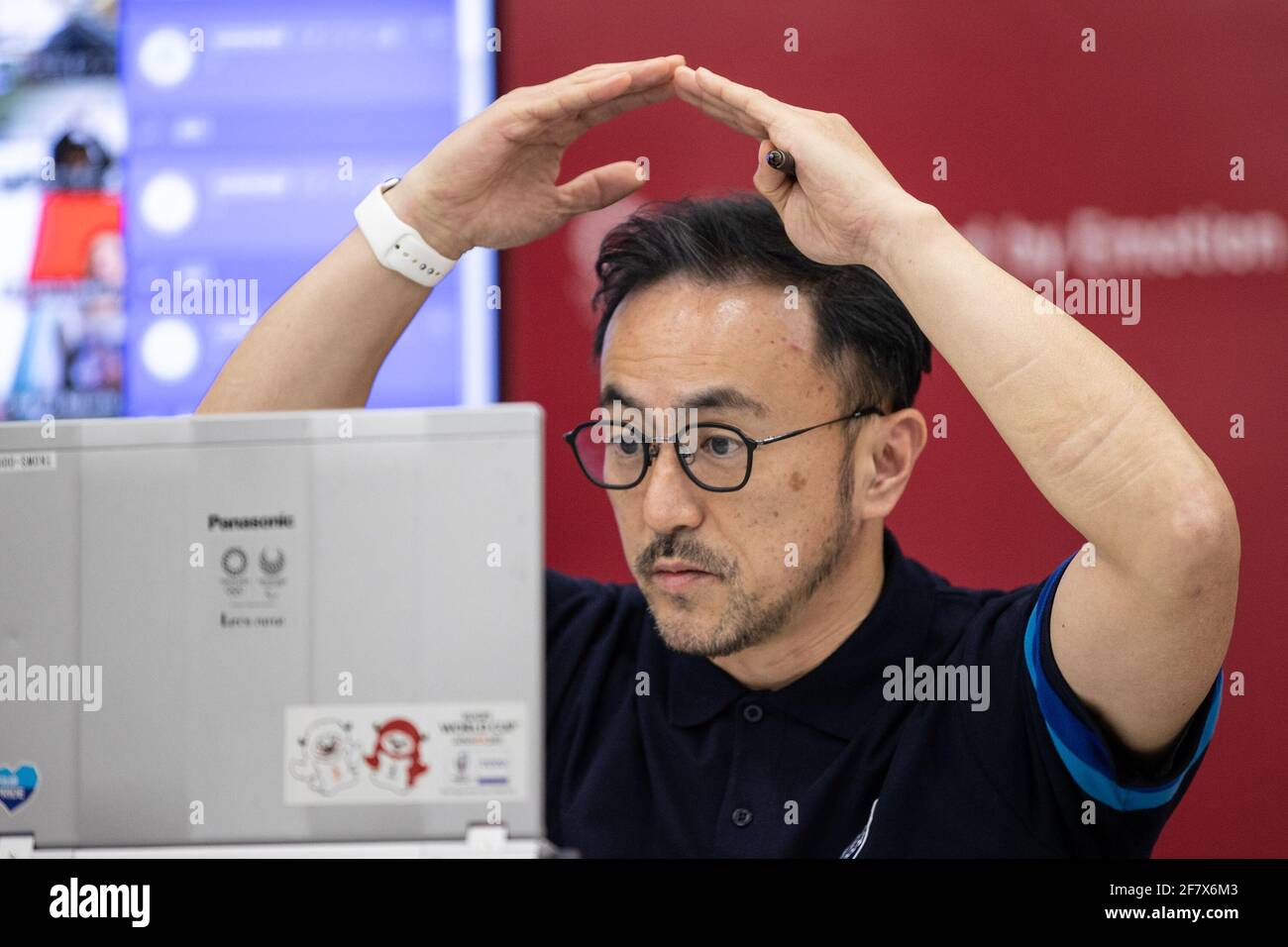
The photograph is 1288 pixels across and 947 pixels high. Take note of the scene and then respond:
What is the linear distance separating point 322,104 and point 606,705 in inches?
55.2

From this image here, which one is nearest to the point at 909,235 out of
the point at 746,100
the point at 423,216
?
the point at 746,100

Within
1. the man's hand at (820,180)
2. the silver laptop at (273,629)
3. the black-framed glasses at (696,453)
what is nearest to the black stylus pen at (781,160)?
the man's hand at (820,180)

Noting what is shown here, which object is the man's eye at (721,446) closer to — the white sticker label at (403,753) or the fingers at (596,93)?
the fingers at (596,93)

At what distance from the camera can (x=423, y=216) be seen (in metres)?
1.78

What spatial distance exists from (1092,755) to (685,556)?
52cm

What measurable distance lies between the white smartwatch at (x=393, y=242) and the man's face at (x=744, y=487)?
0.30 m

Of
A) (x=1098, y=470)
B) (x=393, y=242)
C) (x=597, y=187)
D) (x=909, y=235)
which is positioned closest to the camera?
(x=1098, y=470)

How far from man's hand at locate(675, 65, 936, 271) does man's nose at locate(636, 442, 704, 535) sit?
12.3 inches

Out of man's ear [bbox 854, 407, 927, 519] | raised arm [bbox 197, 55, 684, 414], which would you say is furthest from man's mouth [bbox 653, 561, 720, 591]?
raised arm [bbox 197, 55, 684, 414]

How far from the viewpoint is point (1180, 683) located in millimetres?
1337

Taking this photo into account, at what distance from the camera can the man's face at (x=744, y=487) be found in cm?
159

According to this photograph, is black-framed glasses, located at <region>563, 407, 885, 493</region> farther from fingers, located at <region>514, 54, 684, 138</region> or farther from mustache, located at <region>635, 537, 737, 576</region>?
fingers, located at <region>514, 54, 684, 138</region>

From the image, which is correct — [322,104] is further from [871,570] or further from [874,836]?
[874,836]

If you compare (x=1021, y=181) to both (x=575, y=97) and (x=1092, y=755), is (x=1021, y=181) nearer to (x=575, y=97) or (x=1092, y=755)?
(x=575, y=97)
